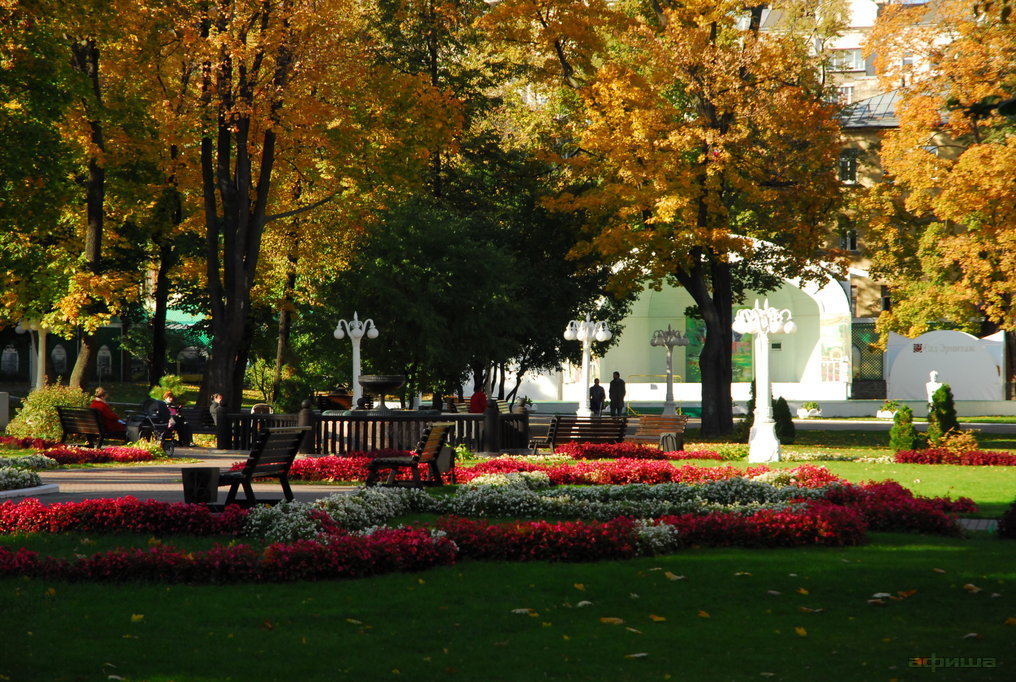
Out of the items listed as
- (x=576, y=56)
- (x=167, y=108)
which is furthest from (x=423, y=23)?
(x=167, y=108)

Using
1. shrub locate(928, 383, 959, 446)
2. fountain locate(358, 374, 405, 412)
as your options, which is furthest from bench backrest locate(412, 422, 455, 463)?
shrub locate(928, 383, 959, 446)

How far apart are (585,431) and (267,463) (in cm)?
1246

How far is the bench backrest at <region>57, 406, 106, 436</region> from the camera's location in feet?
75.5

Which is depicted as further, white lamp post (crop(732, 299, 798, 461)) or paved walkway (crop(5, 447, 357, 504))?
white lamp post (crop(732, 299, 798, 461))

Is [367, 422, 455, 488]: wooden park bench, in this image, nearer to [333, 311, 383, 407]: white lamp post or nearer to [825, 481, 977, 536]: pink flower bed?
[825, 481, 977, 536]: pink flower bed

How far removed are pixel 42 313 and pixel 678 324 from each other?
38.5 meters

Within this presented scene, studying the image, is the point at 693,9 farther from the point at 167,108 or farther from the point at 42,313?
the point at 42,313

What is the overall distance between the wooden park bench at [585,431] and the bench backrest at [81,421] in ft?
28.7

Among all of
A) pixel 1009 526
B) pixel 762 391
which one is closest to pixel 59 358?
pixel 762 391

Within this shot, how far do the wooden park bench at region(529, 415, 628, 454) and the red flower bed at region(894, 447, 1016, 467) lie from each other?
565 centimetres

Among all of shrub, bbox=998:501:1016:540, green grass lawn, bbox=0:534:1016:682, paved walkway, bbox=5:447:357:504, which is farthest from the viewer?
paved walkway, bbox=5:447:357:504

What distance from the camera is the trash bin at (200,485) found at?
39.8 feet

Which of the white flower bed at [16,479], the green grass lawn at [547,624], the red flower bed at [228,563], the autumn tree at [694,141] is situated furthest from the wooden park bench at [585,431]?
the red flower bed at [228,563]

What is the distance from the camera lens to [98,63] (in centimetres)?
3108
